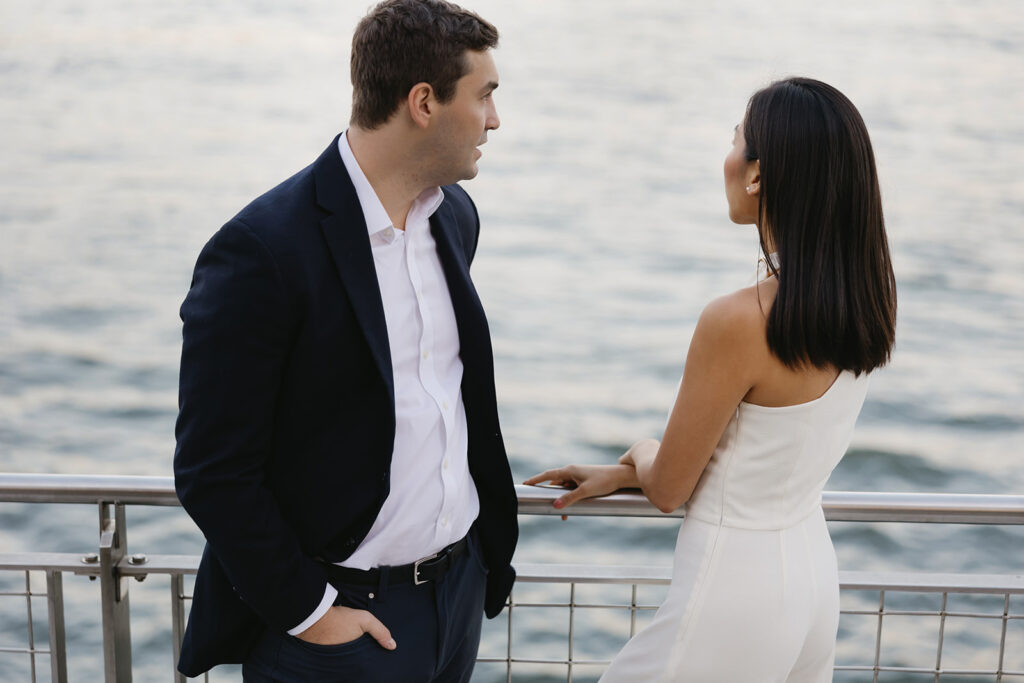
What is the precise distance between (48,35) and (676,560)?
Answer: 896 inches

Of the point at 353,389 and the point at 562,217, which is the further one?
the point at 562,217

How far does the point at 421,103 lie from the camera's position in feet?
5.74

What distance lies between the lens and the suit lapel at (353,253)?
171 centimetres

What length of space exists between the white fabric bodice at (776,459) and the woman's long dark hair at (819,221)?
86mm

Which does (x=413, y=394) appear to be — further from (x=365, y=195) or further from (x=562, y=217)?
(x=562, y=217)

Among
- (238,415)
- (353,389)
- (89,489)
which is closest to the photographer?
(238,415)

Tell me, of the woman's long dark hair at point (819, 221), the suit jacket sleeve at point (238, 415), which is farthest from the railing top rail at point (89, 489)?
the woman's long dark hair at point (819, 221)

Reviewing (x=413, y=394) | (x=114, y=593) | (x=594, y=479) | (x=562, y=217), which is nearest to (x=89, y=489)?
(x=114, y=593)

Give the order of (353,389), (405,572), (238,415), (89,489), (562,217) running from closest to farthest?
1. (238,415)
2. (353,389)
3. (405,572)
4. (89,489)
5. (562,217)

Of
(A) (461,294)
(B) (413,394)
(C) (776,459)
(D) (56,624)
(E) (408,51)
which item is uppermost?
(E) (408,51)

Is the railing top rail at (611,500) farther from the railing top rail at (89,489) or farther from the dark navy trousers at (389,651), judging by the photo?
the dark navy trousers at (389,651)

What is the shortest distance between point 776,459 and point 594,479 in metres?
0.38

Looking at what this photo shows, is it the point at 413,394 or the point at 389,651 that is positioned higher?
the point at 413,394

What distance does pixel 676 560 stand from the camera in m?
1.92
